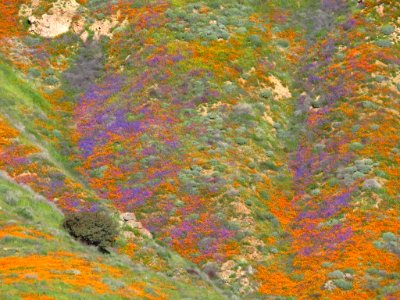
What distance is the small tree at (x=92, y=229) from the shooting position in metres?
37.7

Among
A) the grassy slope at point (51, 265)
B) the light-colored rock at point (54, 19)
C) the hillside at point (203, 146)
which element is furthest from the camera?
the light-colored rock at point (54, 19)

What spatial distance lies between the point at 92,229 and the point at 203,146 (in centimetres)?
1670

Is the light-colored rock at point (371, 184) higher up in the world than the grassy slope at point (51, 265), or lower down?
lower down

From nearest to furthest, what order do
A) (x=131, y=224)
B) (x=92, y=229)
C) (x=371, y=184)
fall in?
(x=92, y=229) < (x=131, y=224) < (x=371, y=184)

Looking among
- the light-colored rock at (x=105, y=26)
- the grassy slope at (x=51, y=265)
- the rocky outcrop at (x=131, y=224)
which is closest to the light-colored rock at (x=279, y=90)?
the light-colored rock at (x=105, y=26)

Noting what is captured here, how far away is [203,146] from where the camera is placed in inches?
2087

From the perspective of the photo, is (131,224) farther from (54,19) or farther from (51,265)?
(54,19)

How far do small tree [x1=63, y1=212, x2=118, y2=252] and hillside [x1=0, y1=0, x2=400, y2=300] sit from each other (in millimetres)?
796

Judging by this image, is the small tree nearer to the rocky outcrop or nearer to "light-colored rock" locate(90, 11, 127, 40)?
the rocky outcrop

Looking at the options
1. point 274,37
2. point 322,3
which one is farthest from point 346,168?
point 322,3

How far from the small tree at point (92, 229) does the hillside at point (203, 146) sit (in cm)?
80

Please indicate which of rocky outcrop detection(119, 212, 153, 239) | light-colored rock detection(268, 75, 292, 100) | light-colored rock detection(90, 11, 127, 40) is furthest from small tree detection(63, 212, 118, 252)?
light-colored rock detection(90, 11, 127, 40)

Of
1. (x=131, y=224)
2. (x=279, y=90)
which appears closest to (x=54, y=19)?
(x=279, y=90)

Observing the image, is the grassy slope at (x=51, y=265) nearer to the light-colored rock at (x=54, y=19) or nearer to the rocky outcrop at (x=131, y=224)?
the rocky outcrop at (x=131, y=224)
